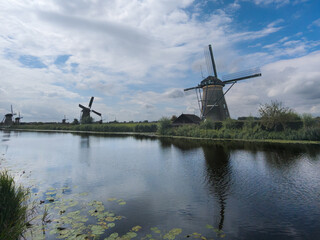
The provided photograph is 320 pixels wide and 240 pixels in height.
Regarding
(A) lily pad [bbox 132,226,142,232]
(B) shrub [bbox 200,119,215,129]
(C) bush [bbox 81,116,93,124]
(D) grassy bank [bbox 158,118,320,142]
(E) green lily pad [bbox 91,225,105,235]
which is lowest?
(A) lily pad [bbox 132,226,142,232]

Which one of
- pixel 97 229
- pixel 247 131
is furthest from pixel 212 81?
pixel 97 229

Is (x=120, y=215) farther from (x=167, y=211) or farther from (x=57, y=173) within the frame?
(x=57, y=173)

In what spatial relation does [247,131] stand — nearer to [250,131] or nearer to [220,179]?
[250,131]

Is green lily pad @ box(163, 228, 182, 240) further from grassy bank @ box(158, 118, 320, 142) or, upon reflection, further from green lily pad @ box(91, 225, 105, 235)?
grassy bank @ box(158, 118, 320, 142)

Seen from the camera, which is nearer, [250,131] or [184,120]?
[250,131]

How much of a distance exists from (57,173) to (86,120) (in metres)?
62.4

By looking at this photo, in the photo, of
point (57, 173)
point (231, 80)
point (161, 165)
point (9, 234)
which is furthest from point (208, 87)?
point (9, 234)

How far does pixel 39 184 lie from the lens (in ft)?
32.6

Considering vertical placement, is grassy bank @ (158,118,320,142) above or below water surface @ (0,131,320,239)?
above

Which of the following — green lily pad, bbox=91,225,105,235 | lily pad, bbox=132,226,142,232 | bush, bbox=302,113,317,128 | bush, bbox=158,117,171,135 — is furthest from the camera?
bush, bbox=158,117,171,135

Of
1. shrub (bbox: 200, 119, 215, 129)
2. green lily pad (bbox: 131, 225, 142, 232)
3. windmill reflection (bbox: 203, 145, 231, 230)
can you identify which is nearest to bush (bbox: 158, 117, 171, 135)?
shrub (bbox: 200, 119, 215, 129)

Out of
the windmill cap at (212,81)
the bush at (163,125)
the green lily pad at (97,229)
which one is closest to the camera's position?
the green lily pad at (97,229)

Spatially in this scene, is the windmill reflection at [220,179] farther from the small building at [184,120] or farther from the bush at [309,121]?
the small building at [184,120]

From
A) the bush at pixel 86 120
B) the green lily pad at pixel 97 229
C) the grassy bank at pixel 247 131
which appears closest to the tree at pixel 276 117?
the grassy bank at pixel 247 131
